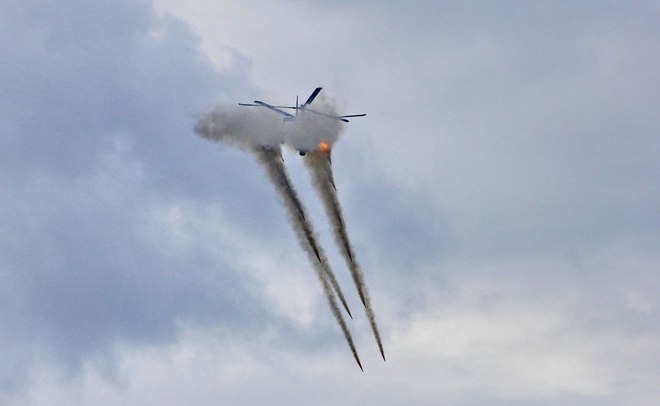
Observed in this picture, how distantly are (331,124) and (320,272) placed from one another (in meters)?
18.4

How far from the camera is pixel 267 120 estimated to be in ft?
610

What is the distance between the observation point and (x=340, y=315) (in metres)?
190

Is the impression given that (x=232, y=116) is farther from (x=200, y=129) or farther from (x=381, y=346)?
(x=381, y=346)

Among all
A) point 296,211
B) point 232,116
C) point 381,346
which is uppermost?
point 232,116

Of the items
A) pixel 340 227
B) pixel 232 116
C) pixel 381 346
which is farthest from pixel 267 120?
pixel 381 346

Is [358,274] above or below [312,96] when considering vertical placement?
below

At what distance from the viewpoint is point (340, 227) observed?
18350cm

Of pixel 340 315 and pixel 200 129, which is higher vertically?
pixel 200 129

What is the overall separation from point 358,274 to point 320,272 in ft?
15.4

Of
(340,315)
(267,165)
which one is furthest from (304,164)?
(340,315)

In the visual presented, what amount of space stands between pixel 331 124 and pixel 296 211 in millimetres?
11441

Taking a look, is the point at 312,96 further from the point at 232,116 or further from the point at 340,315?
the point at 340,315

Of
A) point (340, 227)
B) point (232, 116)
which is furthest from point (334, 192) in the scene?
point (232, 116)

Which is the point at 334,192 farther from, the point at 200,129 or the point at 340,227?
the point at 200,129
